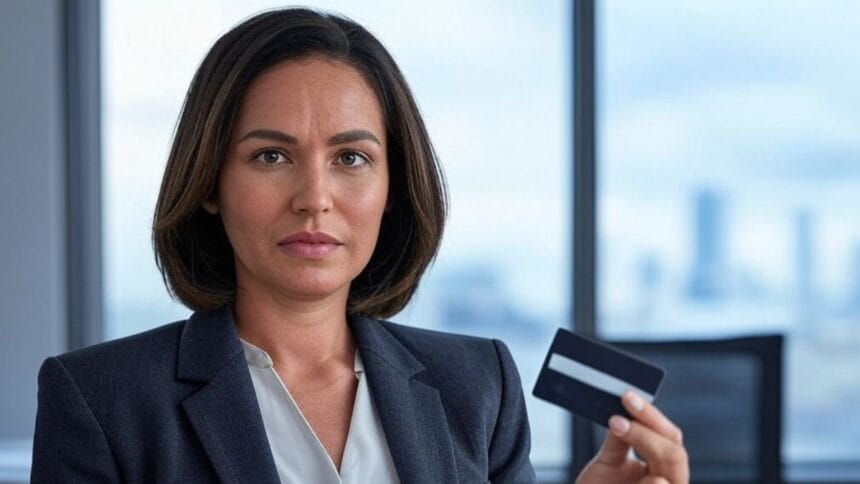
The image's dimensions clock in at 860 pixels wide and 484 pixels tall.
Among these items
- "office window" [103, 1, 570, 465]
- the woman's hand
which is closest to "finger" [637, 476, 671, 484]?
the woman's hand

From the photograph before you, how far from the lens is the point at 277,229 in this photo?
1304mm

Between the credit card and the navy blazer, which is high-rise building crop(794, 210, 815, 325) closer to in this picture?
the navy blazer

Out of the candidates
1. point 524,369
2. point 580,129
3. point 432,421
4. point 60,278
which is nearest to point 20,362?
point 60,278

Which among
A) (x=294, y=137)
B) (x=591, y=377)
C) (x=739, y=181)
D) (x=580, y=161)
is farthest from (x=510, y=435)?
(x=739, y=181)

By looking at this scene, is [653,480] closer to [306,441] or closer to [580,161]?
[306,441]

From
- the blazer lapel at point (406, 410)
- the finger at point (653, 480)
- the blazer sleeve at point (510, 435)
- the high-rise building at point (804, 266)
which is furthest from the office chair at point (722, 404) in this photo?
the high-rise building at point (804, 266)

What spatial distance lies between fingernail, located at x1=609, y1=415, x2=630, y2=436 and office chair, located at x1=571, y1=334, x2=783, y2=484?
4.33 ft

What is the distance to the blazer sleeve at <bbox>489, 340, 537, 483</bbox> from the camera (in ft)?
4.85

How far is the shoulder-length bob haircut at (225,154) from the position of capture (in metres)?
1.34

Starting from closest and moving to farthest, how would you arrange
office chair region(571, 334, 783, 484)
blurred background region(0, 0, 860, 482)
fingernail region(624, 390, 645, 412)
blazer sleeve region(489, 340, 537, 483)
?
fingernail region(624, 390, 645, 412), blazer sleeve region(489, 340, 537, 483), office chair region(571, 334, 783, 484), blurred background region(0, 0, 860, 482)

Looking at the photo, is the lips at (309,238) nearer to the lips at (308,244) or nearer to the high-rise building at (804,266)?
the lips at (308,244)

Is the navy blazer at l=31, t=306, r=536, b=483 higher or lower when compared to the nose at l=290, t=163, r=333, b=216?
lower

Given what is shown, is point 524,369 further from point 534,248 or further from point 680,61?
point 680,61

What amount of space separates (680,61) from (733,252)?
2.16ft
